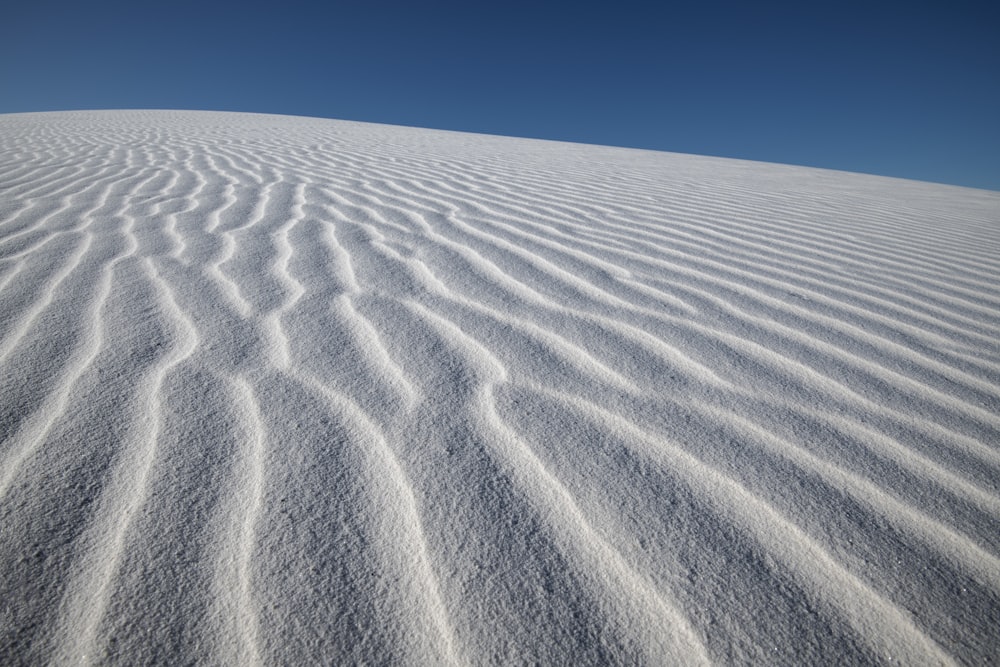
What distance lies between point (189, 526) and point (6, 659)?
0.29 meters

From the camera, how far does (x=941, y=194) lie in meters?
7.11

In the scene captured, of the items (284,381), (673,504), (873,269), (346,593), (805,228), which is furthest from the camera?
(805,228)

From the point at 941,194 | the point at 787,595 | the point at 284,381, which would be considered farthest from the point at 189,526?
the point at 941,194

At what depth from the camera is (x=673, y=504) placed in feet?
3.70

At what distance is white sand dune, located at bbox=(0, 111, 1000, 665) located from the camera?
2.89ft

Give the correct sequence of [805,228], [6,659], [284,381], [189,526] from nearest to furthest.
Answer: [6,659], [189,526], [284,381], [805,228]

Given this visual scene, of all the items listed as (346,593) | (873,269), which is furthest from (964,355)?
(346,593)

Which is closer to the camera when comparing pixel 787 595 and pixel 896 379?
pixel 787 595

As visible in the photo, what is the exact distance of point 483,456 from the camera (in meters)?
1.24

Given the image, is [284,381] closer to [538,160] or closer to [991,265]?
[991,265]

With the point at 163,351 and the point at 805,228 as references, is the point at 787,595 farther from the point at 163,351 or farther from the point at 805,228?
the point at 805,228

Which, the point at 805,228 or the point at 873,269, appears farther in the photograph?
the point at 805,228

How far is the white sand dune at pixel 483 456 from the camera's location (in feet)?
2.89

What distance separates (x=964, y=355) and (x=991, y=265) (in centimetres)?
183
